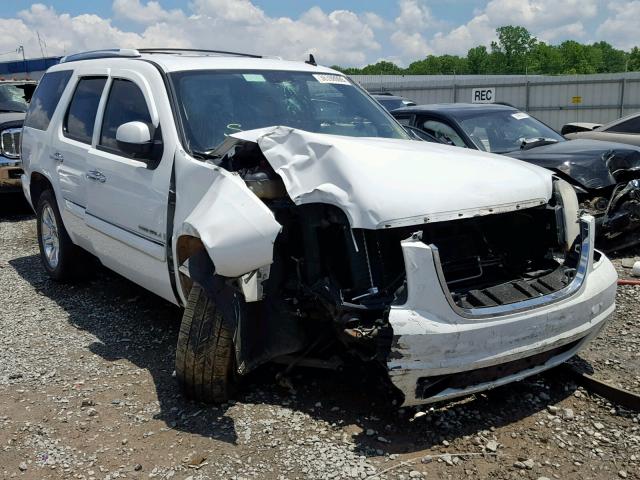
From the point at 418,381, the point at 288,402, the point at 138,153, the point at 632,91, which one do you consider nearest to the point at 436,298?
the point at 418,381

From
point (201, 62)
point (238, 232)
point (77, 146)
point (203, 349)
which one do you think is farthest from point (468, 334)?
point (77, 146)

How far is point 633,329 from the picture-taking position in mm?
4559

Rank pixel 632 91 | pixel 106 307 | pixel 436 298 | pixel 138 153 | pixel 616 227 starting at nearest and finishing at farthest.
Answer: pixel 436 298 → pixel 138 153 → pixel 106 307 → pixel 616 227 → pixel 632 91

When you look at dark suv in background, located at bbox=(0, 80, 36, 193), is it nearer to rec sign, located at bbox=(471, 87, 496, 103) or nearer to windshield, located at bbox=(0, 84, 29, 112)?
windshield, located at bbox=(0, 84, 29, 112)

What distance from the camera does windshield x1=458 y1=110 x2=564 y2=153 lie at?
7141 mm

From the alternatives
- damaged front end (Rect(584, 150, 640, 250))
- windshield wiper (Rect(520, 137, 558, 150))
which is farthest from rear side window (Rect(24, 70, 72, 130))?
damaged front end (Rect(584, 150, 640, 250))

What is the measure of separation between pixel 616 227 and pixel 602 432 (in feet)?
10.3

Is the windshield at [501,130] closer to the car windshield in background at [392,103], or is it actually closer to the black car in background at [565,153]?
the black car in background at [565,153]

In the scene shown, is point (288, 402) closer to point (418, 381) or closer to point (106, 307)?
point (418, 381)

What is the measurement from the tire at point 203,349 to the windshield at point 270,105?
100 centimetres

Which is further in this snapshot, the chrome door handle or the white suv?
the chrome door handle

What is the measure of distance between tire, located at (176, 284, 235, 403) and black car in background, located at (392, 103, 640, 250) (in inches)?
144

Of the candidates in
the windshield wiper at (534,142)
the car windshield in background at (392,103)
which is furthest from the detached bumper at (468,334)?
the car windshield in background at (392,103)

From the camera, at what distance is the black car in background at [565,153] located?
237 inches
